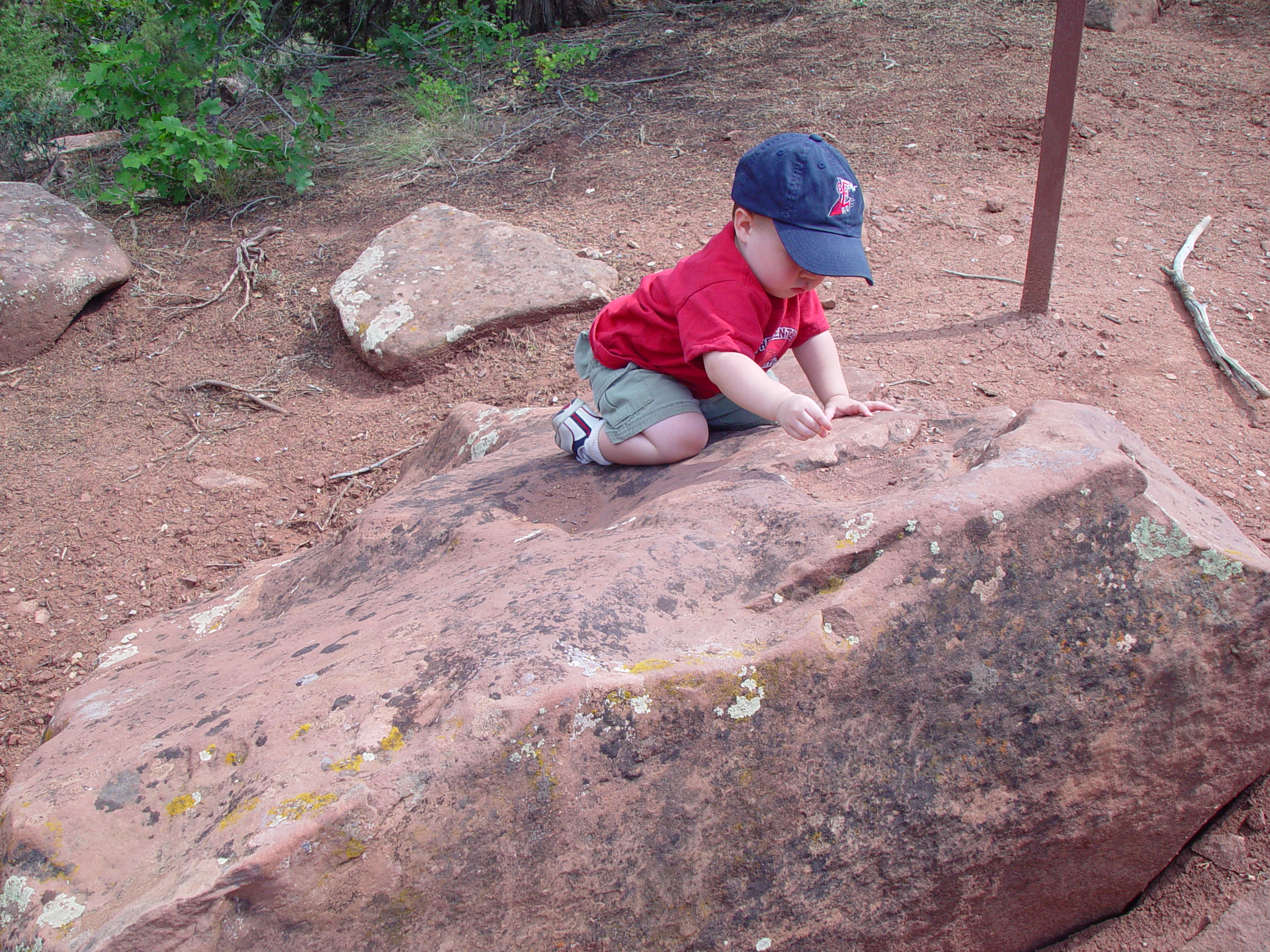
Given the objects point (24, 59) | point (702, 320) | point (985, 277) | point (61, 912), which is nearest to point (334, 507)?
point (702, 320)

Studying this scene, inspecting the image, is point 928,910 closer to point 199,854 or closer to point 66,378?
point 199,854

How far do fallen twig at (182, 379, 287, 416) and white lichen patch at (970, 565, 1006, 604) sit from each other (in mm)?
3214

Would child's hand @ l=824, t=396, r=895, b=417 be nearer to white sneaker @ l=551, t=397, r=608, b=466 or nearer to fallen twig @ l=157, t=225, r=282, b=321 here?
white sneaker @ l=551, t=397, r=608, b=466

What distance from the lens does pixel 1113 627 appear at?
4.42 ft

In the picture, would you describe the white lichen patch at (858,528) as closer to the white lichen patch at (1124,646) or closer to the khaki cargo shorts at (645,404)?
the white lichen patch at (1124,646)

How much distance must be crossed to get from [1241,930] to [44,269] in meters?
5.16

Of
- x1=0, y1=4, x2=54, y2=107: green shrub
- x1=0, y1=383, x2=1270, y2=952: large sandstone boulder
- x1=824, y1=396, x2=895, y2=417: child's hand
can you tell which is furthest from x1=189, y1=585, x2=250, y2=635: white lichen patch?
x1=0, y1=4, x2=54, y2=107: green shrub

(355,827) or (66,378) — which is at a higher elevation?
(355,827)

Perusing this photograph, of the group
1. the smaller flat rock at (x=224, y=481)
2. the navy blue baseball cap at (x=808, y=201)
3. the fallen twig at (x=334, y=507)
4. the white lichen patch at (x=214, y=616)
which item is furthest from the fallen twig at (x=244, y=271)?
the navy blue baseball cap at (x=808, y=201)

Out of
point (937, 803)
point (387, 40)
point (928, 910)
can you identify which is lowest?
point (928, 910)

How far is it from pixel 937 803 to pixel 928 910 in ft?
0.59

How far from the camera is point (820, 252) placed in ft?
6.29

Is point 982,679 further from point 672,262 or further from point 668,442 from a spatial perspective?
point 672,262

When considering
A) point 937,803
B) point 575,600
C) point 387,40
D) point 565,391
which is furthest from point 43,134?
point 937,803
